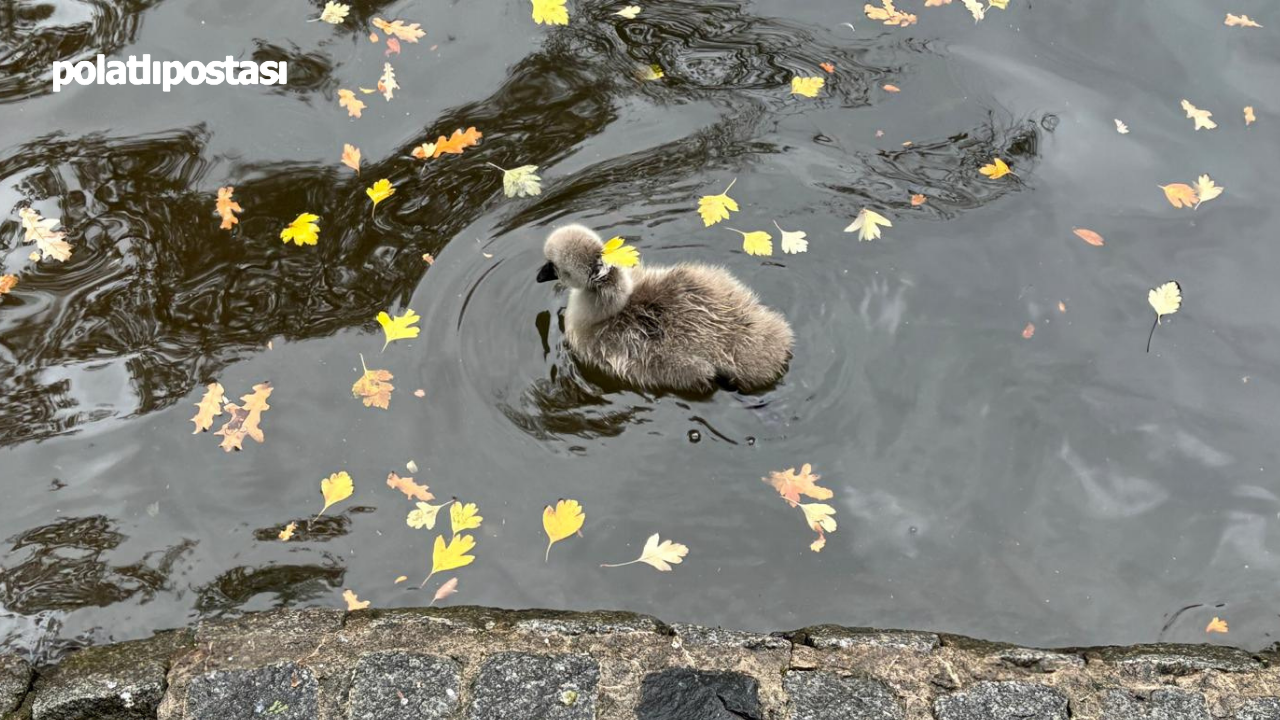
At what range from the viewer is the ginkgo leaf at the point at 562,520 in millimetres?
4875

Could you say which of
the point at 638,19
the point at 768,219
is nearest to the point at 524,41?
the point at 638,19

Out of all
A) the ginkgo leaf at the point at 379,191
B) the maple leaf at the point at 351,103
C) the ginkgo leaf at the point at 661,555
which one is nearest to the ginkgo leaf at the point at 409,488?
the ginkgo leaf at the point at 661,555

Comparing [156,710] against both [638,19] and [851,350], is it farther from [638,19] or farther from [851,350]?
[638,19]

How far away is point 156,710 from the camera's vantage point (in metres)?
4.03

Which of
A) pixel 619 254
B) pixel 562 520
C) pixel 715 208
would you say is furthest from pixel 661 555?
pixel 715 208

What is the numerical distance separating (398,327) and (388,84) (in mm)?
2071

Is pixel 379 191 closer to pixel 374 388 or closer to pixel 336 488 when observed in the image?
pixel 374 388

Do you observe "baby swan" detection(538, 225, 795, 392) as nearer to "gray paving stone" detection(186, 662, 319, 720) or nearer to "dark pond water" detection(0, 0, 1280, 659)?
"dark pond water" detection(0, 0, 1280, 659)

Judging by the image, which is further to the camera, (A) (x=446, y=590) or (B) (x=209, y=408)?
(B) (x=209, y=408)

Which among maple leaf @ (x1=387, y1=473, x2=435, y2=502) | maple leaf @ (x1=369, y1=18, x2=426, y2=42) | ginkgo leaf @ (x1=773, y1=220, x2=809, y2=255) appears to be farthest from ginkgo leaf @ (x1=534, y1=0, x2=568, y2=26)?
maple leaf @ (x1=387, y1=473, x2=435, y2=502)

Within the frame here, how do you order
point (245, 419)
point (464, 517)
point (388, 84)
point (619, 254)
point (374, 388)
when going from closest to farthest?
point (464, 517) → point (245, 419) → point (374, 388) → point (619, 254) → point (388, 84)

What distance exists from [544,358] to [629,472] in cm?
92

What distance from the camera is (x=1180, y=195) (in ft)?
20.1

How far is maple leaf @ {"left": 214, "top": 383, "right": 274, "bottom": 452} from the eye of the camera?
5145 millimetres
